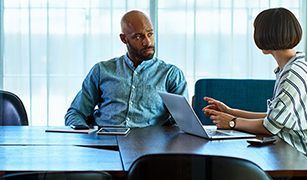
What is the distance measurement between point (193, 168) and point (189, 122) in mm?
828

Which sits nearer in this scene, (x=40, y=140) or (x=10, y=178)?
→ (x=10, y=178)

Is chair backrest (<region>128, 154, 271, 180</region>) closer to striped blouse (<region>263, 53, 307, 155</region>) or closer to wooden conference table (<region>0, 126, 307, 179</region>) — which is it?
wooden conference table (<region>0, 126, 307, 179</region>)

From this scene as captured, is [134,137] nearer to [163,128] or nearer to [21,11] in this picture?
[163,128]

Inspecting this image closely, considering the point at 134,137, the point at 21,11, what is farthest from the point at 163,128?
the point at 21,11

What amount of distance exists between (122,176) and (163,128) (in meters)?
0.96

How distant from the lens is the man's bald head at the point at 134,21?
7.61 ft

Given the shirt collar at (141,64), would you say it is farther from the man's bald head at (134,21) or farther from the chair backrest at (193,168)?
the chair backrest at (193,168)

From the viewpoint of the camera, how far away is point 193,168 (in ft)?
2.41

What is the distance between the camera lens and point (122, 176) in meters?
0.85

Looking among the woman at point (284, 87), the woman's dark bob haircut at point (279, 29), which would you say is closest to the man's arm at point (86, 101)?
the woman at point (284, 87)

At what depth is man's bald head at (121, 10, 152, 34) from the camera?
232 centimetres

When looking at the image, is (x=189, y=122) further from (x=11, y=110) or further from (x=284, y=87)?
(x=11, y=110)

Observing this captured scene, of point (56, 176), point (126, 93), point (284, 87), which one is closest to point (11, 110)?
point (126, 93)

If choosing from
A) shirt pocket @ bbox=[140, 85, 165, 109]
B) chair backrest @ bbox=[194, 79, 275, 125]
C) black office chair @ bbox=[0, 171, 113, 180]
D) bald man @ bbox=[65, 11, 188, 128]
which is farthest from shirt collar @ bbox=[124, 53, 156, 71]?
black office chair @ bbox=[0, 171, 113, 180]
